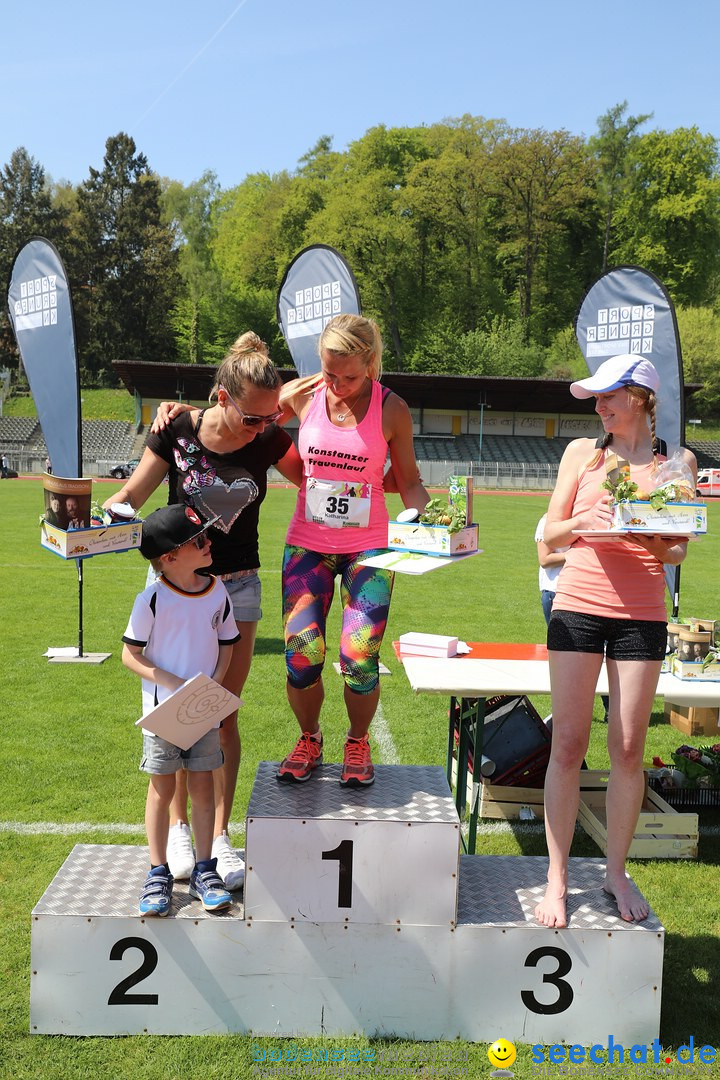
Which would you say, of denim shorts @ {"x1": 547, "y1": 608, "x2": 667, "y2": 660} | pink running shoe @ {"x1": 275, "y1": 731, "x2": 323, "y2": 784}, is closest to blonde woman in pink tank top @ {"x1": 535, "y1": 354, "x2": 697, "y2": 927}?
denim shorts @ {"x1": 547, "y1": 608, "x2": 667, "y2": 660}

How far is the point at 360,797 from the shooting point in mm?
3307

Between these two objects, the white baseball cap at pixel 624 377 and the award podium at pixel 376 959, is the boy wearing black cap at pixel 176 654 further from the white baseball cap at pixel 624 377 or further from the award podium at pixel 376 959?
the white baseball cap at pixel 624 377

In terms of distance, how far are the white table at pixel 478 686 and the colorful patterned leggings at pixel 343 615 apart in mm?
684

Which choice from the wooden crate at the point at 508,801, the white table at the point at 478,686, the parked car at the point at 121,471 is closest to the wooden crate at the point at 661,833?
the wooden crate at the point at 508,801

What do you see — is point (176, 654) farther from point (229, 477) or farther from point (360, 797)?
point (360, 797)

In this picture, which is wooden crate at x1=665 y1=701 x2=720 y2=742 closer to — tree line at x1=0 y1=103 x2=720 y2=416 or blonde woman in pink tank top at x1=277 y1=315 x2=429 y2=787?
blonde woman in pink tank top at x1=277 y1=315 x2=429 y2=787

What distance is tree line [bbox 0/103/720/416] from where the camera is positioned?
6147 centimetres

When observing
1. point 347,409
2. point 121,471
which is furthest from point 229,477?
point 121,471

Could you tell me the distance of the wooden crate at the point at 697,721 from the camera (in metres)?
6.51

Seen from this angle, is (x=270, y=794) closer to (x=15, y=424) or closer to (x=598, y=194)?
(x=15, y=424)

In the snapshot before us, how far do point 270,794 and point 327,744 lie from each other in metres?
2.84

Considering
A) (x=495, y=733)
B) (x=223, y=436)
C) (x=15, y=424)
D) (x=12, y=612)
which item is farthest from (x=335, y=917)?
(x=15, y=424)

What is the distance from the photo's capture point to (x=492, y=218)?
6469 centimetres

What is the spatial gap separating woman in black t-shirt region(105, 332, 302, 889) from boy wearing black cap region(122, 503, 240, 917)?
170 mm
